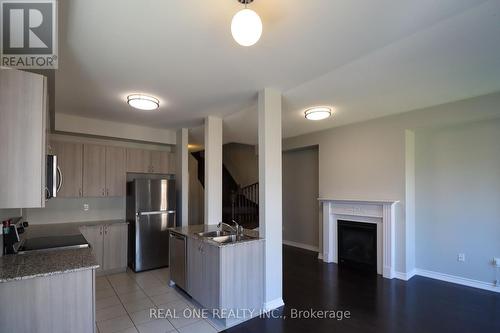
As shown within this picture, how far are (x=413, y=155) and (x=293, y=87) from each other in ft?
8.67

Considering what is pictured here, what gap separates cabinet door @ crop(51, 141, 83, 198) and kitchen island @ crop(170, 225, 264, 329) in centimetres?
250

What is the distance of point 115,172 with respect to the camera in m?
4.75

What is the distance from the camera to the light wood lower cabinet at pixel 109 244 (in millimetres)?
4238

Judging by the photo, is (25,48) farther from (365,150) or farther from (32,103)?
(365,150)

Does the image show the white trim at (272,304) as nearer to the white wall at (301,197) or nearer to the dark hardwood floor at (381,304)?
the dark hardwood floor at (381,304)

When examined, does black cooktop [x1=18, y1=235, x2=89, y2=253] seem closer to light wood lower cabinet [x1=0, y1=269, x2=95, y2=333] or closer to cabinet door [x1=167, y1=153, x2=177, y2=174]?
light wood lower cabinet [x1=0, y1=269, x2=95, y2=333]

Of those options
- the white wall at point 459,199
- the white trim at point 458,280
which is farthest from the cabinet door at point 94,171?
the white trim at point 458,280

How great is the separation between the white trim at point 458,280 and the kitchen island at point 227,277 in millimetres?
2967

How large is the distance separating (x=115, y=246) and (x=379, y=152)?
189 inches

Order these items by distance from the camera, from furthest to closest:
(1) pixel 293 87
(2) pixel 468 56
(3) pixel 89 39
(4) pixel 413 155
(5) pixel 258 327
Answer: (4) pixel 413 155, (1) pixel 293 87, (5) pixel 258 327, (2) pixel 468 56, (3) pixel 89 39

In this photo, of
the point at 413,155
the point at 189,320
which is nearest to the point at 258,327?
the point at 189,320

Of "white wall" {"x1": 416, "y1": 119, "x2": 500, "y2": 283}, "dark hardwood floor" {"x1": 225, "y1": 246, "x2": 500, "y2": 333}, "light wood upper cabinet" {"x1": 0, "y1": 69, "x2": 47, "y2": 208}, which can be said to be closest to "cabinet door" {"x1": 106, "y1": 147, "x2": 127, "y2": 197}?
"light wood upper cabinet" {"x1": 0, "y1": 69, "x2": 47, "y2": 208}

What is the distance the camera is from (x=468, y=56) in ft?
7.66

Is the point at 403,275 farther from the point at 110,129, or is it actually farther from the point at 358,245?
the point at 110,129
